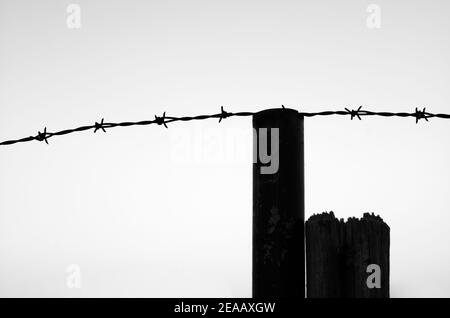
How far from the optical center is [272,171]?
6.05 feet

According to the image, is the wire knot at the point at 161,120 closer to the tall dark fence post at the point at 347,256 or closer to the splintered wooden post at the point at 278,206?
the splintered wooden post at the point at 278,206

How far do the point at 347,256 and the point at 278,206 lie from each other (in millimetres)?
319

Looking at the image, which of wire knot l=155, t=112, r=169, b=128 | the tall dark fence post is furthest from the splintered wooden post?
wire knot l=155, t=112, r=169, b=128

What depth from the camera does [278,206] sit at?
1.81m

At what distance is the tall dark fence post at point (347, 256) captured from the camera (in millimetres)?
1735

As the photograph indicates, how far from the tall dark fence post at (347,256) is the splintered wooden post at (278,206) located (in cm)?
6

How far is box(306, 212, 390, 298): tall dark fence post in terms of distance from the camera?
1.74 metres

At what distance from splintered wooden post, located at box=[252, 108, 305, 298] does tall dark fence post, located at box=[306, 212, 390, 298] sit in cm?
6

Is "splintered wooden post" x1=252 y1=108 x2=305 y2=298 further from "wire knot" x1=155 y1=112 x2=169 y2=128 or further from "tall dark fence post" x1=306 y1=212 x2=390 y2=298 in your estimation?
"wire knot" x1=155 y1=112 x2=169 y2=128

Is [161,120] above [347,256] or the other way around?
above

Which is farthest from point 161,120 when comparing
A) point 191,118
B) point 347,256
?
point 347,256

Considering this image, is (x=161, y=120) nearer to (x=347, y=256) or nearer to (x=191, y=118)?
(x=191, y=118)
